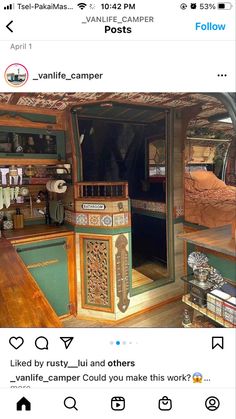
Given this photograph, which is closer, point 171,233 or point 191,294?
point 191,294

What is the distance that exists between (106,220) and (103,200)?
0.43 ft

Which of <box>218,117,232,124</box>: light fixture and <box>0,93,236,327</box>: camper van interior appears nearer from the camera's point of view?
<box>218,117,232,124</box>: light fixture

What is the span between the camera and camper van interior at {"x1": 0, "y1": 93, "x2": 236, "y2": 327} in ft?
4.27

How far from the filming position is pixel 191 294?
0.98 meters
